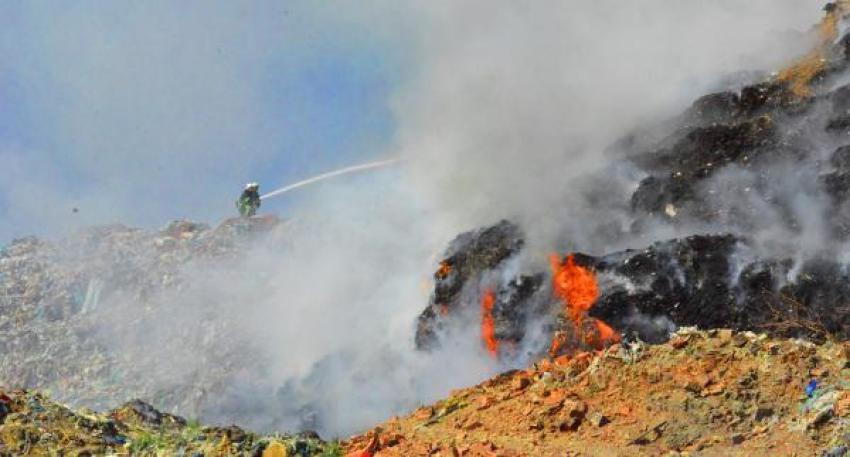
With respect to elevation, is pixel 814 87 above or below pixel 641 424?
above

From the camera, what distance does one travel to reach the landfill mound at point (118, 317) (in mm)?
29266

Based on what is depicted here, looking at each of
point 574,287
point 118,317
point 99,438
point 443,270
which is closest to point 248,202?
point 118,317

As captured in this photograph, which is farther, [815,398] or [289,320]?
[289,320]

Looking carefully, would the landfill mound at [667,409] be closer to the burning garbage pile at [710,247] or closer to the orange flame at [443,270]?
the burning garbage pile at [710,247]

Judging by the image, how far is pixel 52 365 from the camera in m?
30.6

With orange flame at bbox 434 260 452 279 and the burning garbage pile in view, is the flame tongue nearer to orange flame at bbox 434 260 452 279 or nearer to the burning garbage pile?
the burning garbage pile

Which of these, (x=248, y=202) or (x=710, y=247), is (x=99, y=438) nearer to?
(x=710, y=247)

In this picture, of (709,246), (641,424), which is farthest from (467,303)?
(641,424)

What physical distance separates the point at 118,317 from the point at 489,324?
17.8 m

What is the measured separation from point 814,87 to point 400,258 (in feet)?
54.2

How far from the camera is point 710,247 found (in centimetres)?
2122

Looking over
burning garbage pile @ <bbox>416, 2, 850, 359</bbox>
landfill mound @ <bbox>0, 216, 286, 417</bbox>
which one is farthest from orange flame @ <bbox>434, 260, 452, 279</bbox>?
landfill mound @ <bbox>0, 216, 286, 417</bbox>

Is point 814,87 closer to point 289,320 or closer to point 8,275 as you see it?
point 289,320

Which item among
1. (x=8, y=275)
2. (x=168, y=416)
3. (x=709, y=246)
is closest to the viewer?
(x=168, y=416)
